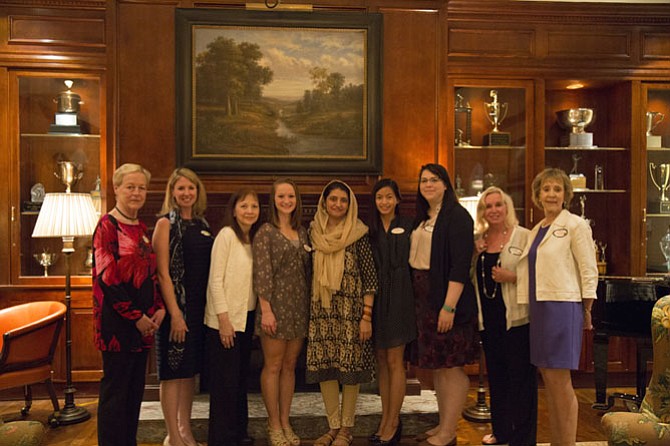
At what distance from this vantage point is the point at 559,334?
3020mm

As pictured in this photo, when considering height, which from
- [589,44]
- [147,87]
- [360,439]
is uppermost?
[589,44]

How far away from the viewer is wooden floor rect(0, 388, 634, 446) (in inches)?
146

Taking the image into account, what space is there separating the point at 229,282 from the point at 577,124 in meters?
3.50

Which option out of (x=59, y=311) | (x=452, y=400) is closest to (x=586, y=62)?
(x=452, y=400)

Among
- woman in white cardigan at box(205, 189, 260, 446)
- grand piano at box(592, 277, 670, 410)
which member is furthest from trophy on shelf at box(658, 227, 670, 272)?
woman in white cardigan at box(205, 189, 260, 446)

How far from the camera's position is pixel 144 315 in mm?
2992

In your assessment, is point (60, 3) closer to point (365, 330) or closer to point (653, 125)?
point (365, 330)

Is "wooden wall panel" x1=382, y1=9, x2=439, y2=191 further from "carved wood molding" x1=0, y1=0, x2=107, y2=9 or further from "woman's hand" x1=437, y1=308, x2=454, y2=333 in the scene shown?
"carved wood molding" x1=0, y1=0, x2=107, y2=9

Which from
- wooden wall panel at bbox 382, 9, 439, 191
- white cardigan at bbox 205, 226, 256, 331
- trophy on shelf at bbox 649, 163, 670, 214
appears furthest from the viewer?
trophy on shelf at bbox 649, 163, 670, 214

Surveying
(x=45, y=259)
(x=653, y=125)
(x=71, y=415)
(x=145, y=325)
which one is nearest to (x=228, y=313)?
(x=145, y=325)

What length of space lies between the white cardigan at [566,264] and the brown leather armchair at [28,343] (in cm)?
308

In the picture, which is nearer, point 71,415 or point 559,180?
point 559,180

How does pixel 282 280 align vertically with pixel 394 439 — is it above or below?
above

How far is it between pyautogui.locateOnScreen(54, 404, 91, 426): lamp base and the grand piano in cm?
362
